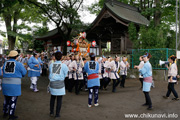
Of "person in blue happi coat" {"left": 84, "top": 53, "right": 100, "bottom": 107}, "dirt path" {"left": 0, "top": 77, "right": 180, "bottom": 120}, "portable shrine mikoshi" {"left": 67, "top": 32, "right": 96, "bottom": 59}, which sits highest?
"portable shrine mikoshi" {"left": 67, "top": 32, "right": 96, "bottom": 59}

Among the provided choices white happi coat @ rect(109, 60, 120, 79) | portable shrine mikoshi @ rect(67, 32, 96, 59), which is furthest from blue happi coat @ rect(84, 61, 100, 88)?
portable shrine mikoshi @ rect(67, 32, 96, 59)

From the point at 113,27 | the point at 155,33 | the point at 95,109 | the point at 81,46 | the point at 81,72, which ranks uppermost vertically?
the point at 113,27

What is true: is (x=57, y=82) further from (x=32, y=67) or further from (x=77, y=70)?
(x=32, y=67)

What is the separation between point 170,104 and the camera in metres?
6.34

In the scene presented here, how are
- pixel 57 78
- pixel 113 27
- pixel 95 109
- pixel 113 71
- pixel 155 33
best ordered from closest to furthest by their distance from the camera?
pixel 57 78 → pixel 95 109 → pixel 113 71 → pixel 155 33 → pixel 113 27

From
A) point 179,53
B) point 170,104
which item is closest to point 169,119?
point 170,104

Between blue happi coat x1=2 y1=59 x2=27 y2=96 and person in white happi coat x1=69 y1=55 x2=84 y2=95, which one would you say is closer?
blue happi coat x1=2 y1=59 x2=27 y2=96

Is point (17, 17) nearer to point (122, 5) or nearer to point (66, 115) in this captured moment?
point (122, 5)

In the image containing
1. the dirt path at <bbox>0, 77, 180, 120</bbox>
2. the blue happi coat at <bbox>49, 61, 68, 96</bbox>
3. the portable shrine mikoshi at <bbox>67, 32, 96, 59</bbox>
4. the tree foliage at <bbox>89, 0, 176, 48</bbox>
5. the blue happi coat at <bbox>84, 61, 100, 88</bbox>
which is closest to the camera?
the blue happi coat at <bbox>49, 61, 68, 96</bbox>

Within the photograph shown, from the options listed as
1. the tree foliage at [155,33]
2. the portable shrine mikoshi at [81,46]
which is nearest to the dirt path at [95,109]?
the portable shrine mikoshi at [81,46]

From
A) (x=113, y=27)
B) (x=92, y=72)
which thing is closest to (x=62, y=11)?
(x=113, y=27)

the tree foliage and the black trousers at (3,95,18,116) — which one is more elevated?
the tree foliage

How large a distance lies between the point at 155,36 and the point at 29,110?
36.6ft

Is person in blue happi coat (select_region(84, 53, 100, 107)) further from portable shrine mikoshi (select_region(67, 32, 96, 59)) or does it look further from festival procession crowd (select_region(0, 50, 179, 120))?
portable shrine mikoshi (select_region(67, 32, 96, 59))
